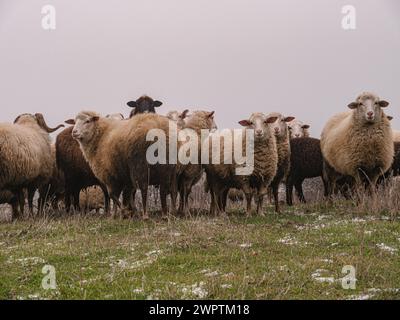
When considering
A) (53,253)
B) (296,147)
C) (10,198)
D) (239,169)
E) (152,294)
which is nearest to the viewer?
(152,294)

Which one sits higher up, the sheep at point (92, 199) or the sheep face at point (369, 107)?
the sheep face at point (369, 107)

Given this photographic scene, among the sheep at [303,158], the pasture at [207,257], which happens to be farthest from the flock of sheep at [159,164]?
the pasture at [207,257]

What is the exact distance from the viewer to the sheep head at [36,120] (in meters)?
16.0

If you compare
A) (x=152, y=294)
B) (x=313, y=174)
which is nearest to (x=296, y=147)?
(x=313, y=174)

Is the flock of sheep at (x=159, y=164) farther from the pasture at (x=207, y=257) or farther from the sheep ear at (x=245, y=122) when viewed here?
the pasture at (x=207, y=257)

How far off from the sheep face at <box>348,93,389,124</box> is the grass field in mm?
2652

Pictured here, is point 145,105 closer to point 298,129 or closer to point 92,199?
point 92,199

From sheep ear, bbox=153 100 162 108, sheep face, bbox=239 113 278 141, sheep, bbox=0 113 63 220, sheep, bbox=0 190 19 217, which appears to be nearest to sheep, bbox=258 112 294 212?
sheep face, bbox=239 113 278 141

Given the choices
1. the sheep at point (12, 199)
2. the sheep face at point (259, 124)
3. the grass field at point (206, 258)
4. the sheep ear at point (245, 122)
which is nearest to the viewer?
the grass field at point (206, 258)

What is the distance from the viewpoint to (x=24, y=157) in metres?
13.8

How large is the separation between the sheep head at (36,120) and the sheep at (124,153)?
2884mm
